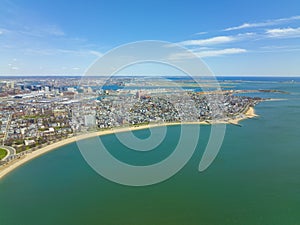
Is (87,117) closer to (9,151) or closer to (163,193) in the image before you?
(9,151)

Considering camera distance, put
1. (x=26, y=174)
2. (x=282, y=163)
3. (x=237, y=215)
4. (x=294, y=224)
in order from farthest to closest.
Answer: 1. (x=282, y=163)
2. (x=26, y=174)
3. (x=237, y=215)
4. (x=294, y=224)

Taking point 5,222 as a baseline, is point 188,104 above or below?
Result: above

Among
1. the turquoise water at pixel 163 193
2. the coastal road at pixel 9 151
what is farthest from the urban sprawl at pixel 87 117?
the turquoise water at pixel 163 193

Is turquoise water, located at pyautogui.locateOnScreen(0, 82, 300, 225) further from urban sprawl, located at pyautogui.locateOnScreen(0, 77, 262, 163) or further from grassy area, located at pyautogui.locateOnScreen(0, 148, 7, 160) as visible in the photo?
urban sprawl, located at pyautogui.locateOnScreen(0, 77, 262, 163)

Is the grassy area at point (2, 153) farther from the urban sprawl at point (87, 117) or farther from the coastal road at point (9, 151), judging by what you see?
the urban sprawl at point (87, 117)

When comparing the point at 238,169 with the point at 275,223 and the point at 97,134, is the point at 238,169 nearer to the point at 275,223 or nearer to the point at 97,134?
the point at 275,223

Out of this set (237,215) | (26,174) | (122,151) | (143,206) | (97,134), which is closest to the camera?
(237,215)

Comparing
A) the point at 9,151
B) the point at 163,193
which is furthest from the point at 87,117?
the point at 163,193

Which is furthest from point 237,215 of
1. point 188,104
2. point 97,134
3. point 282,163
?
point 188,104
